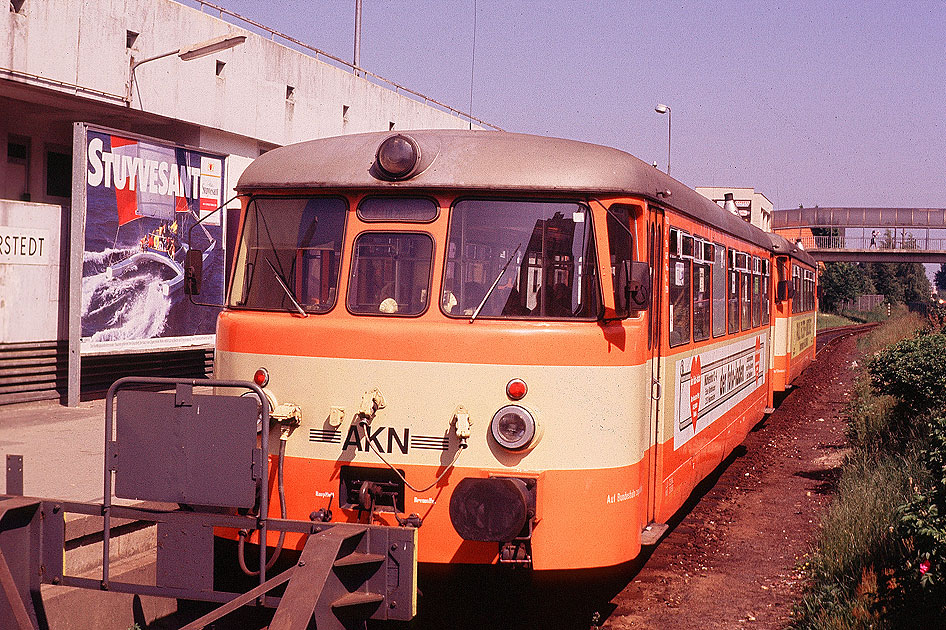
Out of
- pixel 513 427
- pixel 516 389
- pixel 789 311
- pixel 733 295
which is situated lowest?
pixel 513 427

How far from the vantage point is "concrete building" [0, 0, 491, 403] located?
14.2 meters

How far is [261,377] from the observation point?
6523mm

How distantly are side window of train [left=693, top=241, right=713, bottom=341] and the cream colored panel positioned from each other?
2661mm

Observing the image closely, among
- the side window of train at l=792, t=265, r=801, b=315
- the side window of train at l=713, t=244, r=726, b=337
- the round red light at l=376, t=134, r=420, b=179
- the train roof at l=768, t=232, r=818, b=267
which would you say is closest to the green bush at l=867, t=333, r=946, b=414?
the side window of train at l=713, t=244, r=726, b=337

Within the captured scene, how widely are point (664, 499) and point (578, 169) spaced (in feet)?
8.78

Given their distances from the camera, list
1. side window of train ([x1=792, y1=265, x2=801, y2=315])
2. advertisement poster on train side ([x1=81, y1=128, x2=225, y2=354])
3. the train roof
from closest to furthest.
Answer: advertisement poster on train side ([x1=81, y1=128, x2=225, y2=354]) → the train roof → side window of train ([x1=792, y1=265, x2=801, y2=315])

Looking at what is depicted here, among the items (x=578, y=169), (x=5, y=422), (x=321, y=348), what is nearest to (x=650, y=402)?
(x=578, y=169)

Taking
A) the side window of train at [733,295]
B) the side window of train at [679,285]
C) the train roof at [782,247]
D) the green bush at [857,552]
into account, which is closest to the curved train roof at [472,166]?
the side window of train at [679,285]

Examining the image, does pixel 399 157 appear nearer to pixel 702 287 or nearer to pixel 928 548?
pixel 928 548

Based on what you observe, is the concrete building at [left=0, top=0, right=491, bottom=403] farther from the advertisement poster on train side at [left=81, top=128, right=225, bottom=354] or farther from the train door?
the train door

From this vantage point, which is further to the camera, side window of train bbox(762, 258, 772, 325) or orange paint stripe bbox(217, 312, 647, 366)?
side window of train bbox(762, 258, 772, 325)

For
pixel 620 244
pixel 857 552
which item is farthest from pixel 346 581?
pixel 857 552

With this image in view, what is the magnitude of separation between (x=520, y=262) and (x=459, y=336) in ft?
1.96

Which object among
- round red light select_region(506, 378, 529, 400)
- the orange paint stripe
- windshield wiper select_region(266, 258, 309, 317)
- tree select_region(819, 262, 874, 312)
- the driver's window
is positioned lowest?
round red light select_region(506, 378, 529, 400)
